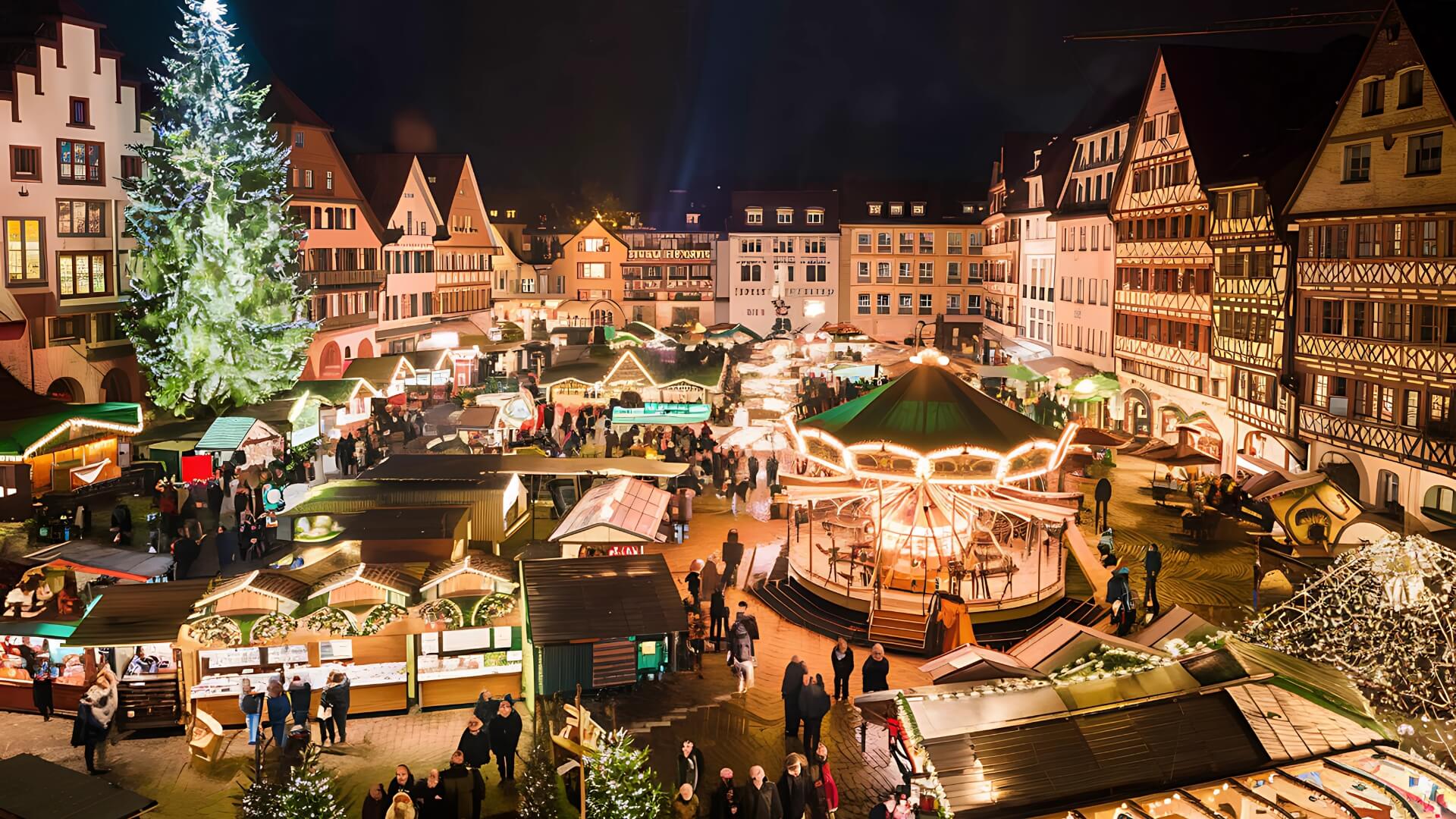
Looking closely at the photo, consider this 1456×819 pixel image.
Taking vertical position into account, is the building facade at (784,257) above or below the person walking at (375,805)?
above

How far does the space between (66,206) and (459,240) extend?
1082 inches

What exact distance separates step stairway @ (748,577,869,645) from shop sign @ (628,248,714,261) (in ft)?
204

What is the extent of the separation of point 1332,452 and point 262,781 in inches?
1016

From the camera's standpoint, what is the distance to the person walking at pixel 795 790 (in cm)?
1305

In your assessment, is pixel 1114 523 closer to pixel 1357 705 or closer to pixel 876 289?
pixel 1357 705

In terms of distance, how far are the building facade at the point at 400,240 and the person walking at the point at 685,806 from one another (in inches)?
1754

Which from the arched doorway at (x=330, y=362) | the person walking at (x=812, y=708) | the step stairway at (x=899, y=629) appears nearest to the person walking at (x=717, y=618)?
the step stairway at (x=899, y=629)

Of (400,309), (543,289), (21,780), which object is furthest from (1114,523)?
(543,289)

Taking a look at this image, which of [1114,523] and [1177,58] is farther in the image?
[1177,58]

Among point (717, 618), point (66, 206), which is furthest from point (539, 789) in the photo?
point (66, 206)

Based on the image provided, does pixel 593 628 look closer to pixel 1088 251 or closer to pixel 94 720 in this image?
pixel 94 720

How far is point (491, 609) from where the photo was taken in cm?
1708

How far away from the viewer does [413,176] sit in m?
58.2

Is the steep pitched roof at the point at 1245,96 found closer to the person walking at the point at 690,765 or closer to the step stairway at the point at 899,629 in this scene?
the step stairway at the point at 899,629
